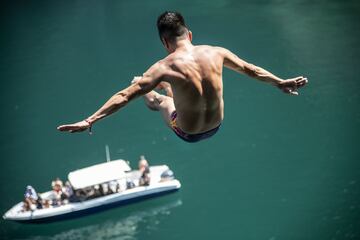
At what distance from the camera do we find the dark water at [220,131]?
27344 mm

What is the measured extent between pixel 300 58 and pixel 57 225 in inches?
956

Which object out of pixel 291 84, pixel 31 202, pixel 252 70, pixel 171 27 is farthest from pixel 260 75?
pixel 31 202

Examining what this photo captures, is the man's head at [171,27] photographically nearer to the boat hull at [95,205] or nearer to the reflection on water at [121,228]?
the boat hull at [95,205]

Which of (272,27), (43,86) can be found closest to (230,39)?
(272,27)

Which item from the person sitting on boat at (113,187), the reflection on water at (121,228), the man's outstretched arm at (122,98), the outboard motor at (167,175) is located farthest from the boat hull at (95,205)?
the man's outstretched arm at (122,98)

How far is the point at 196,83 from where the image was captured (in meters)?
5.77

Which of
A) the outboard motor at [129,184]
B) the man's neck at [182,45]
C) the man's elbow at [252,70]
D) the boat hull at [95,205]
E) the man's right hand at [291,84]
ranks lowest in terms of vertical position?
the boat hull at [95,205]

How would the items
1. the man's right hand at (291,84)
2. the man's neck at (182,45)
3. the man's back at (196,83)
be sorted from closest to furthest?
the man's back at (196,83) → the man's neck at (182,45) → the man's right hand at (291,84)

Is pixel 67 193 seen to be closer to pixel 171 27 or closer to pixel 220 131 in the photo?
pixel 220 131

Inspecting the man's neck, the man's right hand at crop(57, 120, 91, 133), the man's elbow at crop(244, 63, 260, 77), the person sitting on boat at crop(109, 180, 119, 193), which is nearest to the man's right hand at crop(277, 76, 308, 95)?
the man's elbow at crop(244, 63, 260, 77)

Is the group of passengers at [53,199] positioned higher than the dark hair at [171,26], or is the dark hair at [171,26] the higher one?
the dark hair at [171,26]

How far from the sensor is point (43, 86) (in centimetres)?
4206

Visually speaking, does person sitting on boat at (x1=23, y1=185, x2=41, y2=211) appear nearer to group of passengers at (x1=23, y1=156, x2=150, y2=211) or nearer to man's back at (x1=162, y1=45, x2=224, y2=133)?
group of passengers at (x1=23, y1=156, x2=150, y2=211)

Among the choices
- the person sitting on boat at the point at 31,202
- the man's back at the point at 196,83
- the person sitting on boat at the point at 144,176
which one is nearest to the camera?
the man's back at the point at 196,83
